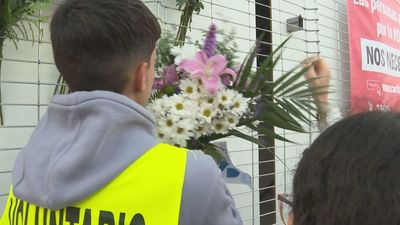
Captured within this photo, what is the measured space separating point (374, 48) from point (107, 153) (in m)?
2.60

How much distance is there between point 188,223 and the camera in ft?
2.60

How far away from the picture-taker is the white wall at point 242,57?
5.09ft

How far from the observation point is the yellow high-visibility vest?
78cm

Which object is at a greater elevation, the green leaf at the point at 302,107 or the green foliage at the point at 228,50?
the green foliage at the point at 228,50

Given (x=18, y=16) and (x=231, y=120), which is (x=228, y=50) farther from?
(x=18, y=16)

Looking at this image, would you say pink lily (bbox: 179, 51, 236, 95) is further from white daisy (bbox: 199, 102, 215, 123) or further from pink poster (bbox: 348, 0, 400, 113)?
pink poster (bbox: 348, 0, 400, 113)

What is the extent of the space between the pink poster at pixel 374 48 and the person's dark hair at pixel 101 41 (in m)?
2.13

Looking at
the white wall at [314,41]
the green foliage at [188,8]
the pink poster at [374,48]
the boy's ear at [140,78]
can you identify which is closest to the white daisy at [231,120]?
the boy's ear at [140,78]

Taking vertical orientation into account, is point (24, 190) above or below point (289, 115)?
below

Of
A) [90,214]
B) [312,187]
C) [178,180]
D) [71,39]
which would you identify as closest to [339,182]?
[312,187]

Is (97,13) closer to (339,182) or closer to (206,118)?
(206,118)

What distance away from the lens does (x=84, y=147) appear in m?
0.79

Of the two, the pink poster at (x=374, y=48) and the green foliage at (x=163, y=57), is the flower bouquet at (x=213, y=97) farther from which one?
the pink poster at (x=374, y=48)

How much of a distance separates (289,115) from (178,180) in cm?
55
